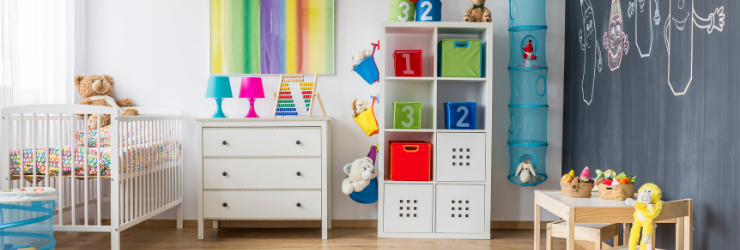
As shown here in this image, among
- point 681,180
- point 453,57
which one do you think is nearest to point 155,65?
point 453,57

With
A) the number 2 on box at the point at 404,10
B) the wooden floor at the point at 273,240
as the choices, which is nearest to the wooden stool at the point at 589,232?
the wooden floor at the point at 273,240

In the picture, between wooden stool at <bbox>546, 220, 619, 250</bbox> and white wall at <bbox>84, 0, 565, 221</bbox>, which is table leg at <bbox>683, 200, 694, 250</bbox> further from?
white wall at <bbox>84, 0, 565, 221</bbox>

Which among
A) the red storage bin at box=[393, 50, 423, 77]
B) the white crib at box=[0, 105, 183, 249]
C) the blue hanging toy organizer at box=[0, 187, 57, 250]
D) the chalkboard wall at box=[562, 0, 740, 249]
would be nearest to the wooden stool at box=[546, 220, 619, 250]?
the chalkboard wall at box=[562, 0, 740, 249]

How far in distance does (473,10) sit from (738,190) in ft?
5.22

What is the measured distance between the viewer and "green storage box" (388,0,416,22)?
249cm

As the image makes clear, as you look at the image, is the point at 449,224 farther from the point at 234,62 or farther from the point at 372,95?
the point at 234,62

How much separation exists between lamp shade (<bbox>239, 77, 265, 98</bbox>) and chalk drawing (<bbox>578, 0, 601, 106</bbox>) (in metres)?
1.90

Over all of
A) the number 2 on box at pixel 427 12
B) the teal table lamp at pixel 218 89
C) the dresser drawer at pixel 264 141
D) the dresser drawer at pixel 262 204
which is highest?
the number 2 on box at pixel 427 12

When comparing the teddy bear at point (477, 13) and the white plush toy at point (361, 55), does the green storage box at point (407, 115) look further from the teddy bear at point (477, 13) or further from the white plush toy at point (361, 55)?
the teddy bear at point (477, 13)

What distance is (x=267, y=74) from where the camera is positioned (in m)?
2.76

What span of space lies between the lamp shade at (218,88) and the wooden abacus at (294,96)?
0.98ft

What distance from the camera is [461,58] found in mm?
2473

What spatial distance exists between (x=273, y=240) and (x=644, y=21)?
2.24 m

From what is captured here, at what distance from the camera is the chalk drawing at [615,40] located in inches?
81.4
